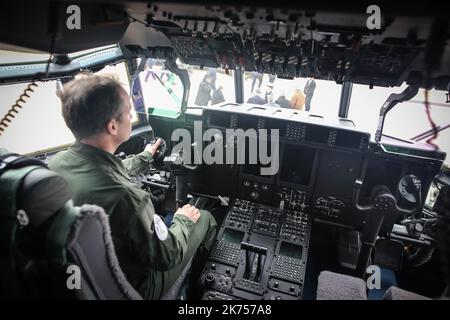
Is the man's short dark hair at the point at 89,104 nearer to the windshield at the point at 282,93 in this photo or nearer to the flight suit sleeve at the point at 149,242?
the flight suit sleeve at the point at 149,242

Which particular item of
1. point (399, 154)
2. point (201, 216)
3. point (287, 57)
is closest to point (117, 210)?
point (201, 216)

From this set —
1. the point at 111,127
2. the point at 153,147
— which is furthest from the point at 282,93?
the point at 111,127

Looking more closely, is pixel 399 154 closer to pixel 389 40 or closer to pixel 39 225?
pixel 389 40

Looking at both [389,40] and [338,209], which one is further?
[338,209]

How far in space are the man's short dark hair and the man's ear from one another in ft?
0.04

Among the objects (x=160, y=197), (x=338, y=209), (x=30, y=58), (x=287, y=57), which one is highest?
(x=287, y=57)

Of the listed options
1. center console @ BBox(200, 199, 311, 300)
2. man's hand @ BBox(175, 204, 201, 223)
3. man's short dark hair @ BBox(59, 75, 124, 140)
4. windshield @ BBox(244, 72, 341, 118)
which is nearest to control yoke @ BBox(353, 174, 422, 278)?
center console @ BBox(200, 199, 311, 300)

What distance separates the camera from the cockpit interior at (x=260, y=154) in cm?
84

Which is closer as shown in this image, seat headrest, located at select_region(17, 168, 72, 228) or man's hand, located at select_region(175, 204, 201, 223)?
seat headrest, located at select_region(17, 168, 72, 228)

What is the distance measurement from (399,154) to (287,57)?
0.99 metres

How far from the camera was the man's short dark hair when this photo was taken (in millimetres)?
1241

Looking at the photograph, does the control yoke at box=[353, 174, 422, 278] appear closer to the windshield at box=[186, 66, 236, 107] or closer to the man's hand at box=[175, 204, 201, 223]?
the man's hand at box=[175, 204, 201, 223]
